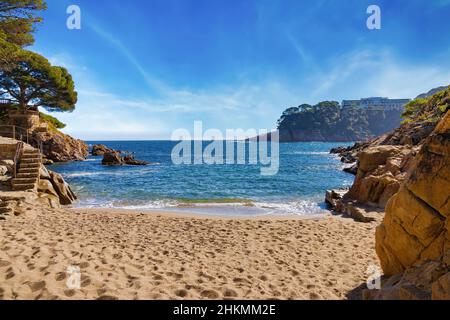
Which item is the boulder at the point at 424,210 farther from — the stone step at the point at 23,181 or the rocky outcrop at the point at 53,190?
the stone step at the point at 23,181

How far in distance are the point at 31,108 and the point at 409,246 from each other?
5605 cm

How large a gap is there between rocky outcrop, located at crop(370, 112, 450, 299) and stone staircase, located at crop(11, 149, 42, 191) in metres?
15.9

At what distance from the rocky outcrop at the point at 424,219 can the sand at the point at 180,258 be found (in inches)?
52.8

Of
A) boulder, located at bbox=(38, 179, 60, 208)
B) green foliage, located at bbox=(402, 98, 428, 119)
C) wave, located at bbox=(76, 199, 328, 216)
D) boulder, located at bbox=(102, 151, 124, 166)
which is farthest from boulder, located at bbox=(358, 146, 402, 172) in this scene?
green foliage, located at bbox=(402, 98, 428, 119)

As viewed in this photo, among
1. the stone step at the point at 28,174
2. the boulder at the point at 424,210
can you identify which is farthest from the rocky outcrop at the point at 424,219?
the stone step at the point at 28,174

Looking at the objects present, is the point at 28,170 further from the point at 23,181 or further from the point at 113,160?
the point at 113,160

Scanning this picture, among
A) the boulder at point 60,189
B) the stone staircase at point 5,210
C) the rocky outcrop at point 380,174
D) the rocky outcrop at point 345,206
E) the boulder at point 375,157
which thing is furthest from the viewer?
the boulder at point 375,157

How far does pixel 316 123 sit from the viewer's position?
198 metres

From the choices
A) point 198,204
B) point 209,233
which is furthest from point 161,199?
point 209,233

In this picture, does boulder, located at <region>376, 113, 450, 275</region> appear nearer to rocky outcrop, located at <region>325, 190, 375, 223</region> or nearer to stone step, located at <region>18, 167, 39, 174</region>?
rocky outcrop, located at <region>325, 190, 375, 223</region>

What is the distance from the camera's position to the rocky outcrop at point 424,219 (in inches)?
168

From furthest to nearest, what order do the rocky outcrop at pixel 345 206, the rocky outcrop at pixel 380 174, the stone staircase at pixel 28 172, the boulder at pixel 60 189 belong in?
the boulder at pixel 60 189 < the stone staircase at pixel 28 172 < the rocky outcrop at pixel 380 174 < the rocky outcrop at pixel 345 206

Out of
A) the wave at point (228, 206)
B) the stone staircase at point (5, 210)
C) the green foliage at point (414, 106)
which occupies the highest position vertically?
the green foliage at point (414, 106)

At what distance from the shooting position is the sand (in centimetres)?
527
